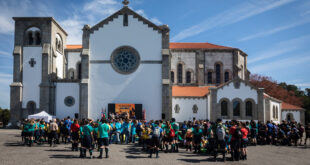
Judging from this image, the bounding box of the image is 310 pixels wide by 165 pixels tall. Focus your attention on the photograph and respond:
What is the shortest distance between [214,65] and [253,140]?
78.1 feet

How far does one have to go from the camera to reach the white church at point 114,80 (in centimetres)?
2950

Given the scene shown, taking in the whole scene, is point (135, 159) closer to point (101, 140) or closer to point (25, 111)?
point (101, 140)

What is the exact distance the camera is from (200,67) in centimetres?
4016

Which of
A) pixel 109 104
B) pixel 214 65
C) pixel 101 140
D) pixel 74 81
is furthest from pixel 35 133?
pixel 214 65

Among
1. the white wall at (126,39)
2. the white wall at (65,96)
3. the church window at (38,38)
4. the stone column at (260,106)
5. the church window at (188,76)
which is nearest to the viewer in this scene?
the white wall at (126,39)

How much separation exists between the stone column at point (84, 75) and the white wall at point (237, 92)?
1618 cm

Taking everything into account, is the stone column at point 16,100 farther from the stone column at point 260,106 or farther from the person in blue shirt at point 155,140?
the stone column at point 260,106

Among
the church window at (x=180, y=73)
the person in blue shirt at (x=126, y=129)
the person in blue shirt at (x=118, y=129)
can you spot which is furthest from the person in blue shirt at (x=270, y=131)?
the church window at (x=180, y=73)

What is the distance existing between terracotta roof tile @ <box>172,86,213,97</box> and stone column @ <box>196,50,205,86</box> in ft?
4.09

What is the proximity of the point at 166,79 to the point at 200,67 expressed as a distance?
12254 mm

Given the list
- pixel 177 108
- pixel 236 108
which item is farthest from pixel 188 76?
pixel 236 108

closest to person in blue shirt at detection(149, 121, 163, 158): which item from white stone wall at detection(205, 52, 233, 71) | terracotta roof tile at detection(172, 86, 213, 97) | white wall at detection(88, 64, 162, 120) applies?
white wall at detection(88, 64, 162, 120)

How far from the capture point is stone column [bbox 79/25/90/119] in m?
28.9

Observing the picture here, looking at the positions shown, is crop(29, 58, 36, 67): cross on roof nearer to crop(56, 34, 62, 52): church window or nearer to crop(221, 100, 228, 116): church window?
crop(56, 34, 62, 52): church window
